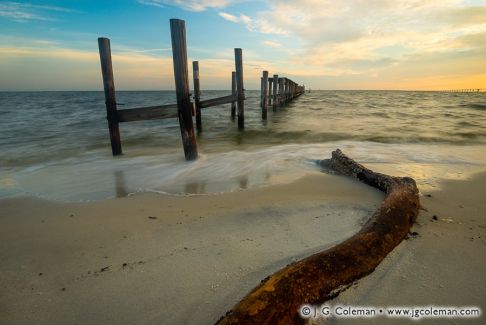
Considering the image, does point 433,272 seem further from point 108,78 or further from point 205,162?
point 108,78

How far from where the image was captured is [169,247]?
2.46 metres

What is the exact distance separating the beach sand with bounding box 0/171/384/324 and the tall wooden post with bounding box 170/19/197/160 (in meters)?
2.38

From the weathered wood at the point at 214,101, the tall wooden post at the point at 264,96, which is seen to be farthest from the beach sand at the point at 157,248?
the tall wooden post at the point at 264,96

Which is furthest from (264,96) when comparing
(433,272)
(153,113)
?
(433,272)

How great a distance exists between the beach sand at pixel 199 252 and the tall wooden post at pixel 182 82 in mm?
2513

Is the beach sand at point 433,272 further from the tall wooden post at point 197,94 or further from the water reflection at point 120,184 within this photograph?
the tall wooden post at point 197,94

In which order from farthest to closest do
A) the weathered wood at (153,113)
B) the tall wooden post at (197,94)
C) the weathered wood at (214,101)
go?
the tall wooden post at (197,94)
the weathered wood at (214,101)
the weathered wood at (153,113)

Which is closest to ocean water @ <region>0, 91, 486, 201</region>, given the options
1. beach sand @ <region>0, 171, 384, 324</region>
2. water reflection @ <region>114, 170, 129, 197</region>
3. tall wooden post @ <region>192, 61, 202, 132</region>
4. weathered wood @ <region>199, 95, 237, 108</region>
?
water reflection @ <region>114, 170, 129, 197</region>

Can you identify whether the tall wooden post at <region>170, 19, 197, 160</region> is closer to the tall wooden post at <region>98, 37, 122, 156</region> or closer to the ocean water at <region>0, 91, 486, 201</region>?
the ocean water at <region>0, 91, 486, 201</region>

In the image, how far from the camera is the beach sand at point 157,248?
181cm

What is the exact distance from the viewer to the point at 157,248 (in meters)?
2.45

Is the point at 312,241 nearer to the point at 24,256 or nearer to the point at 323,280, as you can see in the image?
the point at 323,280

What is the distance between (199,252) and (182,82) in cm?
422

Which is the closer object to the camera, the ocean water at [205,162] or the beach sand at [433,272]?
the beach sand at [433,272]
